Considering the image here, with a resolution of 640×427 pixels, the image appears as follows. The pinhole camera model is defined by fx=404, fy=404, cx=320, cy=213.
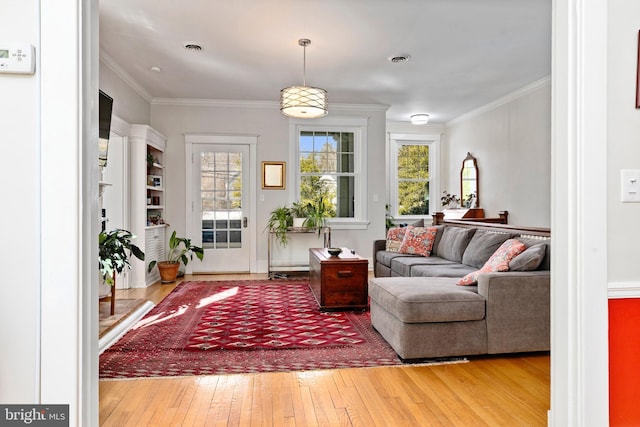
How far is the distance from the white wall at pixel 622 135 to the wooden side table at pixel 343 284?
2512 mm

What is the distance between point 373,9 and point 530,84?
314 cm

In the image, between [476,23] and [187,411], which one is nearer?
[187,411]

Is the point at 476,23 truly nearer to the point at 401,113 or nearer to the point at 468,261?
the point at 468,261

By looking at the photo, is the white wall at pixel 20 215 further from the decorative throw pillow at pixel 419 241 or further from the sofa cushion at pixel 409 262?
the decorative throw pillow at pixel 419 241

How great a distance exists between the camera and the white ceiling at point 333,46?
3389mm

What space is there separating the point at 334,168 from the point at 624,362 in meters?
5.36

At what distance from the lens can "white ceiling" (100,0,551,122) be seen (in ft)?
11.1

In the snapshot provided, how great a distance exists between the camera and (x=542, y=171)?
5.35m

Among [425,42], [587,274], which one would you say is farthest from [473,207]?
[587,274]

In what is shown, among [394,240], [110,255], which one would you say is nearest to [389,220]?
[394,240]

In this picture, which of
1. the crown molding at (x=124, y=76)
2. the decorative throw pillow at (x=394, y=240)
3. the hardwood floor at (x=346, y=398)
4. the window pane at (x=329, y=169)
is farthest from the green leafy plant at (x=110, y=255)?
the window pane at (x=329, y=169)

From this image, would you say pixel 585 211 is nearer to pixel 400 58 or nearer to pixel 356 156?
pixel 400 58

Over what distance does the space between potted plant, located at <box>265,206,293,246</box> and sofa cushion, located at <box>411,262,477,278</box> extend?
2.49m

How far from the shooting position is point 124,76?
498 cm
